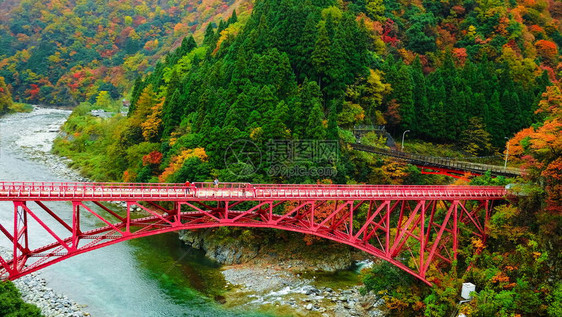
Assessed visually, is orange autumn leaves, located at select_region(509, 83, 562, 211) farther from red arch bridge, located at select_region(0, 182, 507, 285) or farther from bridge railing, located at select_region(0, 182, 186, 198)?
bridge railing, located at select_region(0, 182, 186, 198)

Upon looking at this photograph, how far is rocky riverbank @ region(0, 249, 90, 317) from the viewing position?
101 ft

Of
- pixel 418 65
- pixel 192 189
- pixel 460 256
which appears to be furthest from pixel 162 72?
pixel 460 256

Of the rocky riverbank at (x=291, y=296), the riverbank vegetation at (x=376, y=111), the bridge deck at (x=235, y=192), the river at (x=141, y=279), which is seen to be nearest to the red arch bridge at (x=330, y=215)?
the bridge deck at (x=235, y=192)

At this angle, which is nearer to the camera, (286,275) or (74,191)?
(74,191)

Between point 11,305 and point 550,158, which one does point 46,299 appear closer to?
point 11,305

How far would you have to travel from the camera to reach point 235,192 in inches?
1243

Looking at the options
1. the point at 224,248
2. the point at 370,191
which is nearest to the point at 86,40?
the point at 224,248

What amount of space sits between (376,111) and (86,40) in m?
104

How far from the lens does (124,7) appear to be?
15038 centimetres

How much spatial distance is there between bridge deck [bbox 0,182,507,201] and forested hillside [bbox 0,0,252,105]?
8493 centimetres

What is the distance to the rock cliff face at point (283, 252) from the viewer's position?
137 feet

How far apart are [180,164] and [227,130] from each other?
17.7ft

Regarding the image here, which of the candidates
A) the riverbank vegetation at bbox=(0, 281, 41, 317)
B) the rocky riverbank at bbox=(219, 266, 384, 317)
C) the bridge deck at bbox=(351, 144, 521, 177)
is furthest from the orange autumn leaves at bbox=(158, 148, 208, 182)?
the riverbank vegetation at bbox=(0, 281, 41, 317)

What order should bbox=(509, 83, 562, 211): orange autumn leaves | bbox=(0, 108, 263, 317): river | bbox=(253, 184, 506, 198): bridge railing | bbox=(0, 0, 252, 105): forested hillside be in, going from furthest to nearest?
bbox=(0, 0, 252, 105): forested hillside → bbox=(0, 108, 263, 317): river → bbox=(253, 184, 506, 198): bridge railing → bbox=(509, 83, 562, 211): orange autumn leaves
